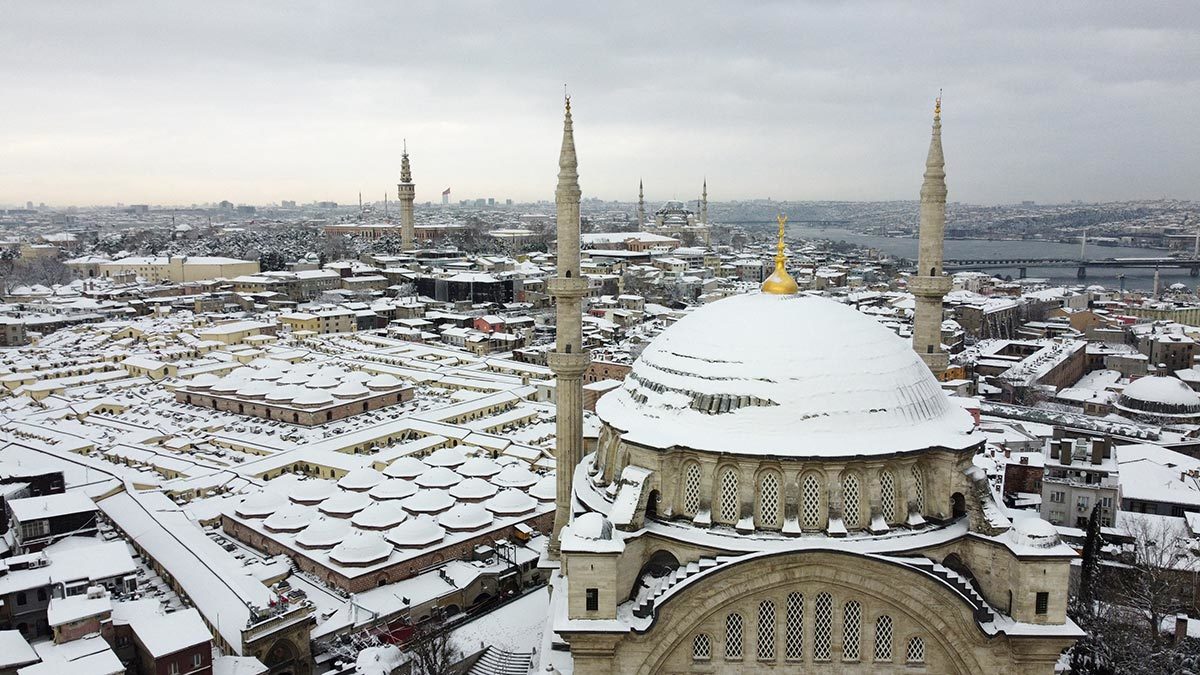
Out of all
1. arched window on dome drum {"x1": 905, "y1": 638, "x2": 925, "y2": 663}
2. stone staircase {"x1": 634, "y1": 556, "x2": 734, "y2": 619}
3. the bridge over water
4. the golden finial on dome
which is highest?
the golden finial on dome

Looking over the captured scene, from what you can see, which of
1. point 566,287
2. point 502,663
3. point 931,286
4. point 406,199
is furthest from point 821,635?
point 406,199

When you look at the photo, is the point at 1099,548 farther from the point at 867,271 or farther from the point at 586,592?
the point at 867,271

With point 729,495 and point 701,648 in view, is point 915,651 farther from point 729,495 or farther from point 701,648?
point 729,495

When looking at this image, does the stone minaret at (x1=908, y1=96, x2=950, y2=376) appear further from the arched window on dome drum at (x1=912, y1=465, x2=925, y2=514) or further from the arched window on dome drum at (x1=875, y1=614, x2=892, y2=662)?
the arched window on dome drum at (x1=875, y1=614, x2=892, y2=662)

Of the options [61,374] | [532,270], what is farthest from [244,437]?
[532,270]

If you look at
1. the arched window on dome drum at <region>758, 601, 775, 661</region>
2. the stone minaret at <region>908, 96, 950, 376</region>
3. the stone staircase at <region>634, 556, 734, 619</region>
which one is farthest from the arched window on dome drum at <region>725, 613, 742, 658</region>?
the stone minaret at <region>908, 96, 950, 376</region>

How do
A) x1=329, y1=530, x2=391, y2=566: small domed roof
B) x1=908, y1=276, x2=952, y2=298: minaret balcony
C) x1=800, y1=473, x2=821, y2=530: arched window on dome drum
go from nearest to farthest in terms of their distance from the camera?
x1=800, y1=473, x2=821, y2=530: arched window on dome drum
x1=908, y1=276, x2=952, y2=298: minaret balcony
x1=329, y1=530, x2=391, y2=566: small domed roof

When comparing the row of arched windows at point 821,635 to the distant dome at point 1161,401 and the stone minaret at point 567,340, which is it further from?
the distant dome at point 1161,401
